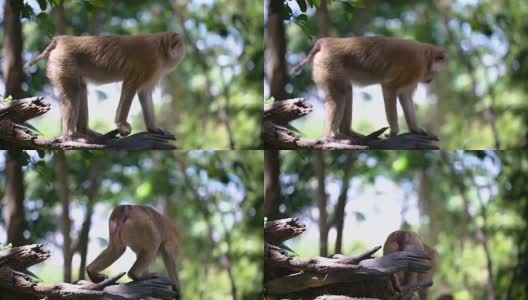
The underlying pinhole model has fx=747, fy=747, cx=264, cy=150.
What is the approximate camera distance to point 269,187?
5.22 meters

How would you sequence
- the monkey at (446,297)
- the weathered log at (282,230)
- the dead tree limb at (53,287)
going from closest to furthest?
the dead tree limb at (53,287) < the weathered log at (282,230) < the monkey at (446,297)

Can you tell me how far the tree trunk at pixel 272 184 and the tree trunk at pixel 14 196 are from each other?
1651mm

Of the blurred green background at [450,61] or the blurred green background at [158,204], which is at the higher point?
the blurred green background at [450,61]

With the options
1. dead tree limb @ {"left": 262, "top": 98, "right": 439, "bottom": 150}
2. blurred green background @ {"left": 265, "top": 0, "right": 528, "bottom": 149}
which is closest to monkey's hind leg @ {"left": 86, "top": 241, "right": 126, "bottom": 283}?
dead tree limb @ {"left": 262, "top": 98, "right": 439, "bottom": 150}

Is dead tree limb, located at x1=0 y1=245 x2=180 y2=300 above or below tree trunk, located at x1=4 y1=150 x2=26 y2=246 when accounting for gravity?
below

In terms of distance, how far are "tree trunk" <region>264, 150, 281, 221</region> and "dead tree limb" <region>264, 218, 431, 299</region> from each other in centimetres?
10

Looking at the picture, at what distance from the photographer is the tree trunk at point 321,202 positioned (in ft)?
16.8

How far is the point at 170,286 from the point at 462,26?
2746 millimetres

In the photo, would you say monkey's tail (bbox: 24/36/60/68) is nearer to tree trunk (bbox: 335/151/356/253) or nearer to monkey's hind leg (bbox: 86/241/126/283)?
monkey's hind leg (bbox: 86/241/126/283)

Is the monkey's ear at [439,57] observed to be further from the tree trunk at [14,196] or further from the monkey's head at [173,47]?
the tree trunk at [14,196]

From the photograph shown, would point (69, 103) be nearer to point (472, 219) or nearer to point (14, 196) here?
point (14, 196)

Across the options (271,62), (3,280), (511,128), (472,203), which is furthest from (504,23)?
(3,280)

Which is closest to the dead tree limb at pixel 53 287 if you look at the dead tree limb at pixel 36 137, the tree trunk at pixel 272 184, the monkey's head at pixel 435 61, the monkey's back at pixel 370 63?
the dead tree limb at pixel 36 137

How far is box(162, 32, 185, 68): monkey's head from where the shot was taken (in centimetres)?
504
